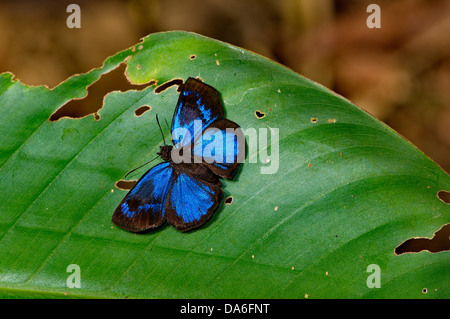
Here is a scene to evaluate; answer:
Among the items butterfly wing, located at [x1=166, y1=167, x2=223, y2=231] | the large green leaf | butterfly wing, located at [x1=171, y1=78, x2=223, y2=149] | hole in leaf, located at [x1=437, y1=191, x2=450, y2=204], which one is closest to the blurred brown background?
hole in leaf, located at [x1=437, y1=191, x2=450, y2=204]

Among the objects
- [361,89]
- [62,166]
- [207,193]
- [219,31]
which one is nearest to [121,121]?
[62,166]

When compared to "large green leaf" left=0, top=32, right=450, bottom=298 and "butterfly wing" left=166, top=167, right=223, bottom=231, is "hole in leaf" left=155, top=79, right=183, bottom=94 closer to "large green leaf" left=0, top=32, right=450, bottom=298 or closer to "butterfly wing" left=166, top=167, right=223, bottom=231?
"large green leaf" left=0, top=32, right=450, bottom=298

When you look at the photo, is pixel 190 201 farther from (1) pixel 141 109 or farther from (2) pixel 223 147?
(1) pixel 141 109

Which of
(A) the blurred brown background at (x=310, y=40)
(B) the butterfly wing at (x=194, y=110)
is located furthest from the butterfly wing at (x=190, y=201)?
(A) the blurred brown background at (x=310, y=40)

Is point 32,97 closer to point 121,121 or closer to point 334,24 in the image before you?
point 121,121

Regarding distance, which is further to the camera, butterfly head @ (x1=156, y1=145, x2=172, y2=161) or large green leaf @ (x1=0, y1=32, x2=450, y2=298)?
butterfly head @ (x1=156, y1=145, x2=172, y2=161)

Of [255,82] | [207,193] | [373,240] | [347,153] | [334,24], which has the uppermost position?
[334,24]
